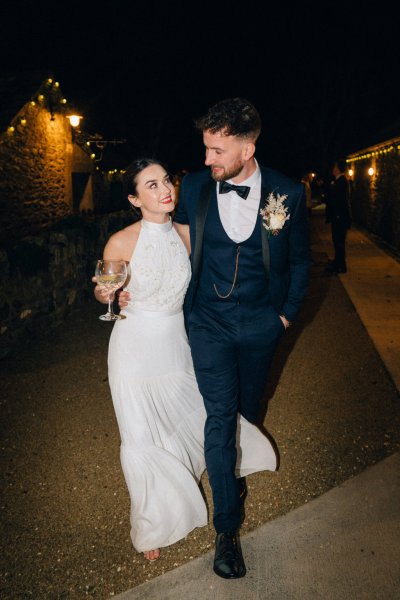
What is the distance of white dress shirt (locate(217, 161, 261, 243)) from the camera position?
2.63 meters

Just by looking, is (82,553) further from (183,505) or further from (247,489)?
(247,489)

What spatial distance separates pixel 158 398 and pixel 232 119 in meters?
1.68

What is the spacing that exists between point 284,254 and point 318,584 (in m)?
1.78

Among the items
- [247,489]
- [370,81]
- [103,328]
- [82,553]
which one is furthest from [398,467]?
[370,81]

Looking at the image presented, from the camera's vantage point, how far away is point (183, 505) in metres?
2.60

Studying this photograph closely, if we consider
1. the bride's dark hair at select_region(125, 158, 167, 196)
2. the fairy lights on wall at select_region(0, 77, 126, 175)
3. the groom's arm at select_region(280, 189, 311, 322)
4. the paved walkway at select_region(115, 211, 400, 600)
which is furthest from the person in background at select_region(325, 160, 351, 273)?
the fairy lights on wall at select_region(0, 77, 126, 175)

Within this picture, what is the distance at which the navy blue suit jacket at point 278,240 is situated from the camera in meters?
2.64

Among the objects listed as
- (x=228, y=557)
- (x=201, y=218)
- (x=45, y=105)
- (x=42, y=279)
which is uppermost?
(x=45, y=105)

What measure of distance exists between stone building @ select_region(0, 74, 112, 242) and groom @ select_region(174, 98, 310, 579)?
10.5m

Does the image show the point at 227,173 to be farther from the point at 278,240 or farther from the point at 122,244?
the point at 122,244

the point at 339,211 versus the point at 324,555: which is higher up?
the point at 339,211

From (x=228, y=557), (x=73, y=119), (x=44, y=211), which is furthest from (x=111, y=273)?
(x=73, y=119)

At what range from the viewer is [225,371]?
105 inches

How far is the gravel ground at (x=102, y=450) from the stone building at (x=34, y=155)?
298 inches
